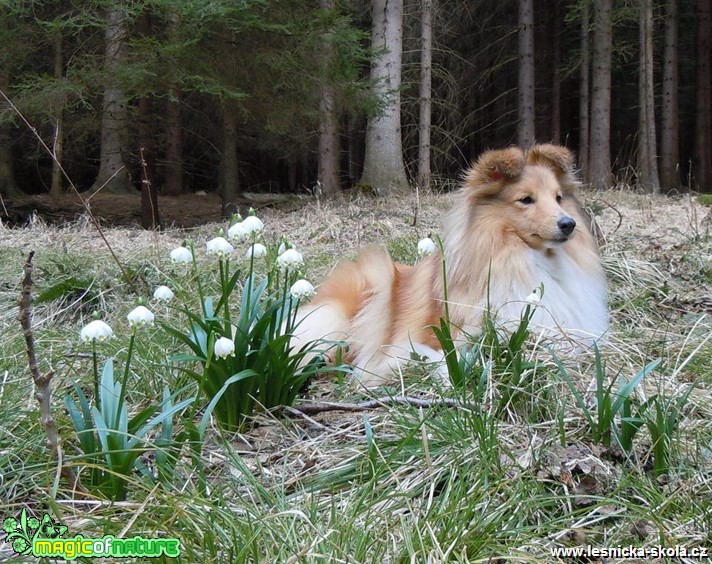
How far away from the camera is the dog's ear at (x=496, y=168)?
3352 millimetres

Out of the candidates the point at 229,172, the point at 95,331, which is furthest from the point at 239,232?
the point at 229,172

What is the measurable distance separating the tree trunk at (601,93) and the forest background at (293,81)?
0.04m

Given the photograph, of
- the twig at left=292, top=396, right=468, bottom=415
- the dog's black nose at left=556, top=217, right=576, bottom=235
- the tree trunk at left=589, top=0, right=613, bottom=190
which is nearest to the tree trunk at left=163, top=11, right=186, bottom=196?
the dog's black nose at left=556, top=217, right=576, bottom=235

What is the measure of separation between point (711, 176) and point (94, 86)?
16.8m

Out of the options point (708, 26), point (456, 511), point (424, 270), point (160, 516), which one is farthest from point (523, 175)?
point (708, 26)

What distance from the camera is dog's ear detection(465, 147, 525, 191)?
3.35 metres

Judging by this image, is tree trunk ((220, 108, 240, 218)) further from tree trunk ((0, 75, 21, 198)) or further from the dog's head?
the dog's head

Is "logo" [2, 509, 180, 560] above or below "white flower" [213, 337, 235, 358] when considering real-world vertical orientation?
below

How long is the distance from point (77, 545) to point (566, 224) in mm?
2507

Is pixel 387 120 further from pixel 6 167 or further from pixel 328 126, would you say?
pixel 6 167

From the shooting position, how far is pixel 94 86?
25.8 ft

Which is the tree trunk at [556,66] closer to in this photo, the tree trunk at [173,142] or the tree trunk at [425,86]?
the tree trunk at [425,86]

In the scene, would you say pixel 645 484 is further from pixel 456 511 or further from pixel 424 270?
pixel 424 270

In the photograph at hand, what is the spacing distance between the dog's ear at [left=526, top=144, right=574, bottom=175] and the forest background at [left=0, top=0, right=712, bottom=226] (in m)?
3.20
